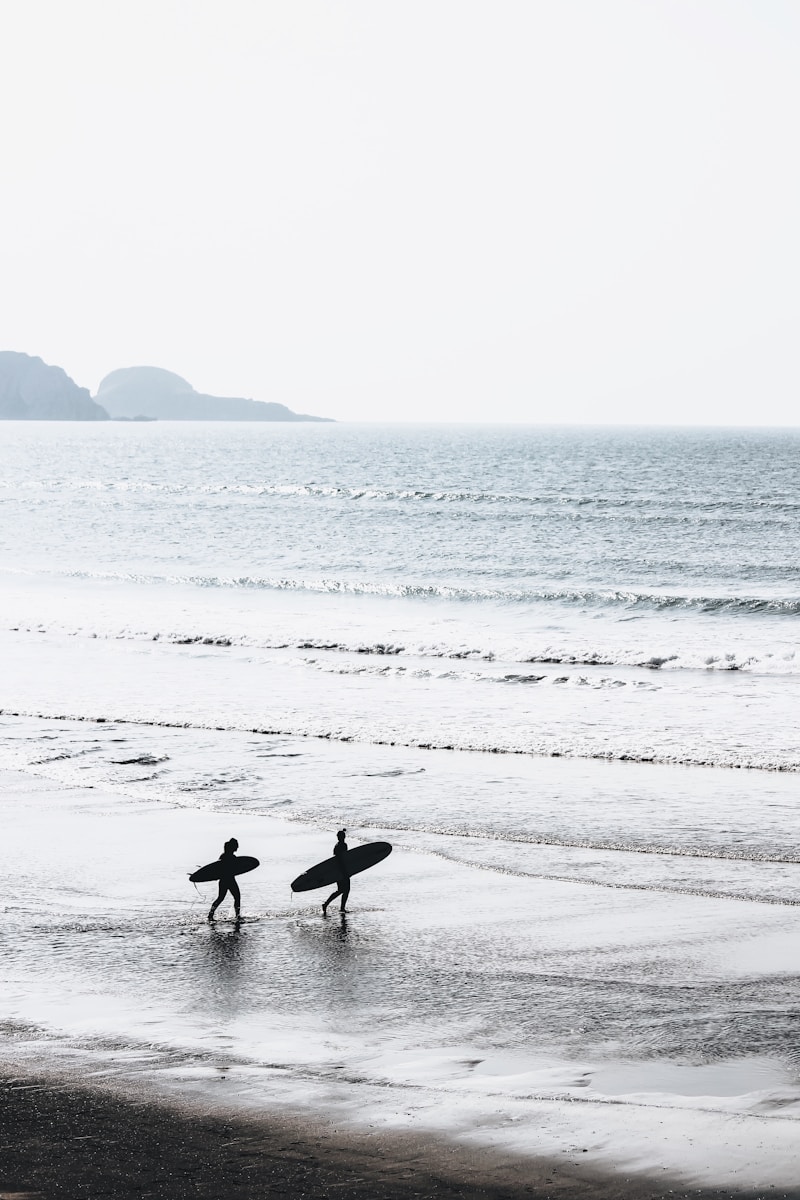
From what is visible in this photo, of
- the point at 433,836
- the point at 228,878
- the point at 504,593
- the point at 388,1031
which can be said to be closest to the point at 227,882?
the point at 228,878

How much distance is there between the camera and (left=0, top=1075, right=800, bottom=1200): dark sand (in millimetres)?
7684

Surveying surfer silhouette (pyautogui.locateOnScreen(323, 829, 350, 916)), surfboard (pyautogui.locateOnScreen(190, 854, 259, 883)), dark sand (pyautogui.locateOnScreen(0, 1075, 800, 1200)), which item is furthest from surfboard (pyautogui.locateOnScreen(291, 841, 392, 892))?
dark sand (pyautogui.locateOnScreen(0, 1075, 800, 1200))

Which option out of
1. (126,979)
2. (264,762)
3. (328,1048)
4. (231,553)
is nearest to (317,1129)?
(328,1048)

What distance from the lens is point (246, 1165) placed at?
804 centimetres

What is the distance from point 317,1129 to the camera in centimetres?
853

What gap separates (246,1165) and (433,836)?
8.97 meters

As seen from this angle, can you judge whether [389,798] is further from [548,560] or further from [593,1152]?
[548,560]

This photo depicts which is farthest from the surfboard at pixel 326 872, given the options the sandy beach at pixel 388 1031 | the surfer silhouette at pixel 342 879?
the sandy beach at pixel 388 1031

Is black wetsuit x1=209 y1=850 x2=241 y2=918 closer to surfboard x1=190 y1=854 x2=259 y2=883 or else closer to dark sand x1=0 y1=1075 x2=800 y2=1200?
surfboard x1=190 y1=854 x2=259 y2=883

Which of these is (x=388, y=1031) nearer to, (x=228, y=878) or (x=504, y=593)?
(x=228, y=878)

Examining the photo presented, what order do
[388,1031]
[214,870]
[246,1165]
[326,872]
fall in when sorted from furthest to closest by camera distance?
[326,872] < [214,870] < [388,1031] < [246,1165]

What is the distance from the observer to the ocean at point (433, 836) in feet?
32.7

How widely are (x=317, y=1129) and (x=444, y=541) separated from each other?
2189 inches

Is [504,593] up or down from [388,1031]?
up
